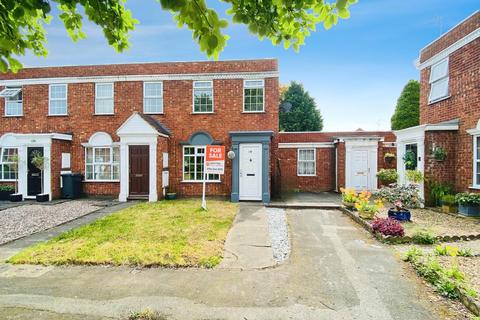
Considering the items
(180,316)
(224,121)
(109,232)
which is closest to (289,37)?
(180,316)

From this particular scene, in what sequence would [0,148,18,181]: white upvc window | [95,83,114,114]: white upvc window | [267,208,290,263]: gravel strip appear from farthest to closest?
1. [95,83,114,114]: white upvc window
2. [0,148,18,181]: white upvc window
3. [267,208,290,263]: gravel strip

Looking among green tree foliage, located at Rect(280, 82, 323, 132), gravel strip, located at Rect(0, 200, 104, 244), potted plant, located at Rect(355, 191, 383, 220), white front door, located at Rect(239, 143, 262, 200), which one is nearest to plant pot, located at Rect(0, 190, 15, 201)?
gravel strip, located at Rect(0, 200, 104, 244)

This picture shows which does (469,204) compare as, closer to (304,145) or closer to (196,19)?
(304,145)

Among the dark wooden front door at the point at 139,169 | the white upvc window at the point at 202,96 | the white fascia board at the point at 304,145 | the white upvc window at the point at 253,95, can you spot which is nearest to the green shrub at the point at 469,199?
the white fascia board at the point at 304,145

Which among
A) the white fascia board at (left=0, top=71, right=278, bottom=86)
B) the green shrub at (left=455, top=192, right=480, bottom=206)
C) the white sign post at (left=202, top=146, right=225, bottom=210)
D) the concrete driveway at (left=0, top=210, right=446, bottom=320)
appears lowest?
the concrete driveway at (left=0, top=210, right=446, bottom=320)

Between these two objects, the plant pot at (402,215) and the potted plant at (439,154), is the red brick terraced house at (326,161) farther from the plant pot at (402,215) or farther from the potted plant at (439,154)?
the plant pot at (402,215)

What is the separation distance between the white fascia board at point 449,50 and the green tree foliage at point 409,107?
35.4 ft

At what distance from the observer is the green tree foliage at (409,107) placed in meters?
22.8

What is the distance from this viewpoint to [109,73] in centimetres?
1417

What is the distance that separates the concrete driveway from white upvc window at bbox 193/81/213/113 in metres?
9.91

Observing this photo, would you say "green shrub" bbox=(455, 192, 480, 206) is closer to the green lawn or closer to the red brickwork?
the red brickwork

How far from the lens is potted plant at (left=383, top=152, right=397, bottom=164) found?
623 inches

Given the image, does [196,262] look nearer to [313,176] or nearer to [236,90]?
[236,90]

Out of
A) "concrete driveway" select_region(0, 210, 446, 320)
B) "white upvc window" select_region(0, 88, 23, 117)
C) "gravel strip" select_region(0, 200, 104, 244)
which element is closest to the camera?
"concrete driveway" select_region(0, 210, 446, 320)
